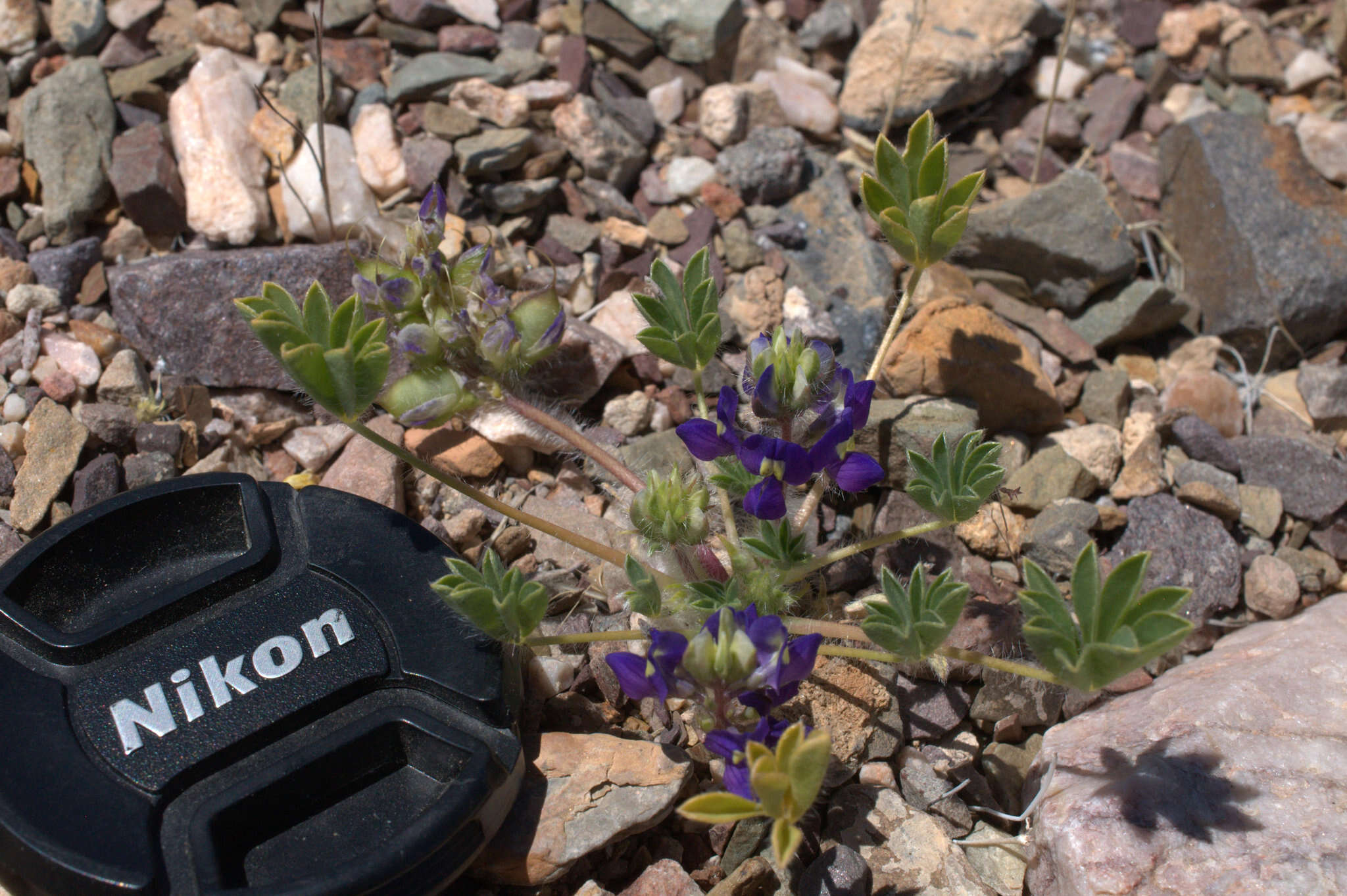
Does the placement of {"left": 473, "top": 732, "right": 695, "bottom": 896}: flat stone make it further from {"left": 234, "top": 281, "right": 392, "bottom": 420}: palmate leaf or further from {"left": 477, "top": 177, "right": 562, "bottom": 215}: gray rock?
{"left": 477, "top": 177, "right": 562, "bottom": 215}: gray rock

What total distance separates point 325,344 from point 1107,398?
2677 millimetres

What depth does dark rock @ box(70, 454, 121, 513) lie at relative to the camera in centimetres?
309

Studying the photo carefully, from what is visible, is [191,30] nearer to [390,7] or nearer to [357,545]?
[390,7]

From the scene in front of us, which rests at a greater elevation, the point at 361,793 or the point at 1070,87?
the point at 1070,87

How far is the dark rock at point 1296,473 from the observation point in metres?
3.52

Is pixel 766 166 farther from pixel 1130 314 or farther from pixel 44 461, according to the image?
pixel 44 461

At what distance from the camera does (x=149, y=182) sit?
3.69 meters

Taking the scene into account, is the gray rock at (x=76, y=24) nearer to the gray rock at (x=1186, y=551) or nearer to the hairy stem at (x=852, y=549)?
the hairy stem at (x=852, y=549)

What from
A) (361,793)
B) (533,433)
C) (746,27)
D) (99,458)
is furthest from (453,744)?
(746,27)

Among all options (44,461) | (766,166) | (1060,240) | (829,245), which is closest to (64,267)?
(44,461)

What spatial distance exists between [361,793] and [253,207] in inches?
87.9

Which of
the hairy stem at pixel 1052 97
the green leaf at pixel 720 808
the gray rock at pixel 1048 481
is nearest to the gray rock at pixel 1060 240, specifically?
the hairy stem at pixel 1052 97

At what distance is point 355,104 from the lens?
4.13 metres

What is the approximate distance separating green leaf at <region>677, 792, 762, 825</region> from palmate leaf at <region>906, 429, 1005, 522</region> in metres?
0.91
